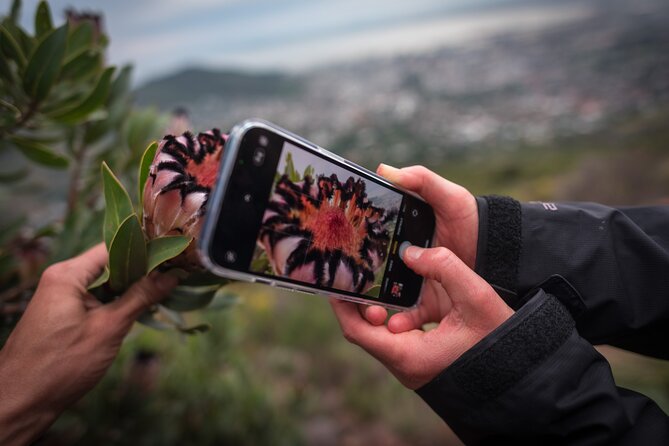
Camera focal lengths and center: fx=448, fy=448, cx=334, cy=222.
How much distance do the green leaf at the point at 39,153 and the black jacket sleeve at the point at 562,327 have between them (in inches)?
31.1

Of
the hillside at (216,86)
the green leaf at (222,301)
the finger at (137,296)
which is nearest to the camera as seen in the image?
the finger at (137,296)

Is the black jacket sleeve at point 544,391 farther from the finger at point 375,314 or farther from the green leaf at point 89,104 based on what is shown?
the green leaf at point 89,104

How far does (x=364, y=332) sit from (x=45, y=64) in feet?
2.28

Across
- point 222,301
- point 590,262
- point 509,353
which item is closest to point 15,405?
point 222,301

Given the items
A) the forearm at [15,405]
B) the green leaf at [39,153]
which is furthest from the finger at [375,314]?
the green leaf at [39,153]

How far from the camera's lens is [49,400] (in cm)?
66

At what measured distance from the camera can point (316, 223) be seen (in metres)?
0.70

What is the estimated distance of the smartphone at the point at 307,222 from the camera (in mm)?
587

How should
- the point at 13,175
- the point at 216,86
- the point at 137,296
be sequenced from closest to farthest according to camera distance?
the point at 137,296
the point at 13,175
the point at 216,86

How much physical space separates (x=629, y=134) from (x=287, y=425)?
119 inches

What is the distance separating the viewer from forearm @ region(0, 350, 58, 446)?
624 millimetres

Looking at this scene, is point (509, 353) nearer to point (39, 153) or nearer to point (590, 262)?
point (590, 262)

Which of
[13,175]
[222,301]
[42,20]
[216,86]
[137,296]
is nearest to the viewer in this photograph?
[137,296]

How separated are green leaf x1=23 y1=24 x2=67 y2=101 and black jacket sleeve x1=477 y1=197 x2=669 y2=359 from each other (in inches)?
30.6
